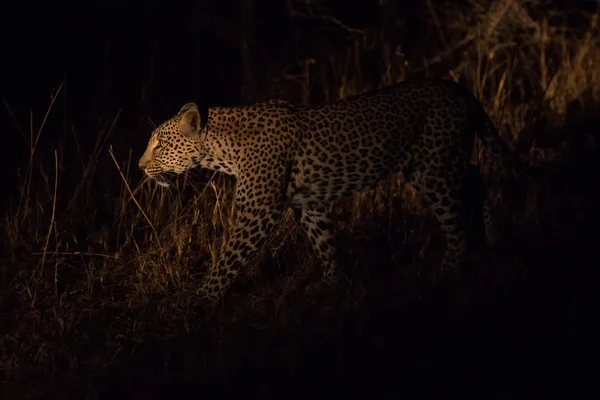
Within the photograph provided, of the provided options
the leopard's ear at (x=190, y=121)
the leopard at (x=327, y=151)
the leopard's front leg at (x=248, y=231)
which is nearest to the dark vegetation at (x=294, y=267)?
the leopard's front leg at (x=248, y=231)

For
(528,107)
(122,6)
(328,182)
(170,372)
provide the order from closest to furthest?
(170,372) < (328,182) < (528,107) < (122,6)

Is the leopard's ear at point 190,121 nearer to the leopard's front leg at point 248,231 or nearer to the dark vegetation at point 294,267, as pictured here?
the leopard's front leg at point 248,231

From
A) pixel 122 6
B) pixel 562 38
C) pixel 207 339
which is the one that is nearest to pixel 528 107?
pixel 562 38

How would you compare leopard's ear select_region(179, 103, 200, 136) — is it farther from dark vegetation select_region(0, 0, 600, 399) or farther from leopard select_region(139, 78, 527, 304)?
dark vegetation select_region(0, 0, 600, 399)

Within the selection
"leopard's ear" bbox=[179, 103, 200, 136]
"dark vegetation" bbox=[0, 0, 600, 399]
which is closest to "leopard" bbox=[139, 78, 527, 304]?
"leopard's ear" bbox=[179, 103, 200, 136]

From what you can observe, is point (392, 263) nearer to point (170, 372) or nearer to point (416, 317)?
point (416, 317)

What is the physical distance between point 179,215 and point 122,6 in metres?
6.04

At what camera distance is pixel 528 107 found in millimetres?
8906

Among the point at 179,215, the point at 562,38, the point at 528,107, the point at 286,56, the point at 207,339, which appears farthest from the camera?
the point at 286,56

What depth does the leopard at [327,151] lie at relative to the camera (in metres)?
6.50

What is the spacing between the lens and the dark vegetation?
525cm

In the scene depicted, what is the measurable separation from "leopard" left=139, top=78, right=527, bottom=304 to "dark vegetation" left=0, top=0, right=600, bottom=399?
0.35 metres

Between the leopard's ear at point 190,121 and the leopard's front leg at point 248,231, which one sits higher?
the leopard's ear at point 190,121

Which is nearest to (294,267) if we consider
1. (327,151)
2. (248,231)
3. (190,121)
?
(248,231)
